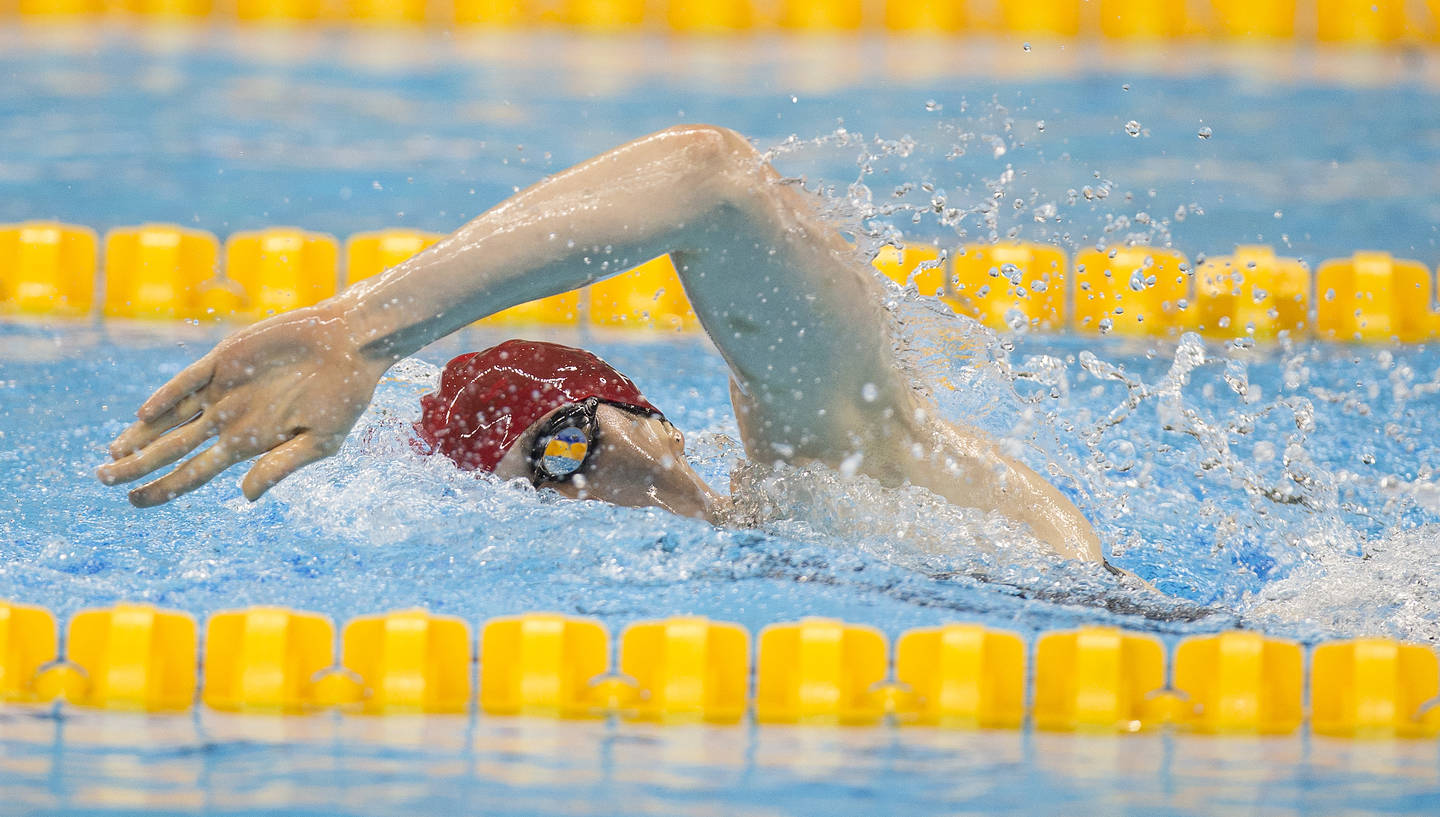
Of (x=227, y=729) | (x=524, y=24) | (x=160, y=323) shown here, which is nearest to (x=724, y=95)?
(x=524, y=24)

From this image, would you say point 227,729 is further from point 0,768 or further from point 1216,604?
point 1216,604

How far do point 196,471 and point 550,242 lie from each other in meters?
0.41

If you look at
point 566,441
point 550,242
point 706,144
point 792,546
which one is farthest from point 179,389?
point 792,546

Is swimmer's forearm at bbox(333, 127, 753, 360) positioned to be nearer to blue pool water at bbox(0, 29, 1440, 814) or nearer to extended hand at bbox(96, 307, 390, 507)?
extended hand at bbox(96, 307, 390, 507)

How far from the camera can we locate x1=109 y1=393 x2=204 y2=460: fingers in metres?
1.48

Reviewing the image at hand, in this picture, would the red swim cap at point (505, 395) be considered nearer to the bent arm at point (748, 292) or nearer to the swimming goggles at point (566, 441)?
the swimming goggles at point (566, 441)

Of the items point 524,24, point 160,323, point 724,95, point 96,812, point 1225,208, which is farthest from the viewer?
point 524,24

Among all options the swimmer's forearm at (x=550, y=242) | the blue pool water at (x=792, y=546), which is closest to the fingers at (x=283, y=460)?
the swimmer's forearm at (x=550, y=242)

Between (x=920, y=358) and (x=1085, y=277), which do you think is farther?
(x=1085, y=277)

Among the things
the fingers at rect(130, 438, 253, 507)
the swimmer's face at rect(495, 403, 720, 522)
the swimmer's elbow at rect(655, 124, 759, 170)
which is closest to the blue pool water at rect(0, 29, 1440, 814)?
the swimmer's face at rect(495, 403, 720, 522)

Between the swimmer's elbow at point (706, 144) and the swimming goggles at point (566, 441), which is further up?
the swimmer's elbow at point (706, 144)

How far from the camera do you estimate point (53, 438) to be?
11.0 feet

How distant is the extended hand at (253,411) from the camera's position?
4.84 ft

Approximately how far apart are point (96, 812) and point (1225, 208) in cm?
496
